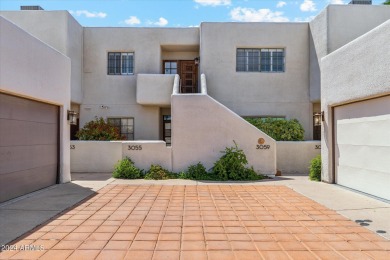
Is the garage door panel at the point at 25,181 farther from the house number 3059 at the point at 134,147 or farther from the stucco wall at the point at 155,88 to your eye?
the stucco wall at the point at 155,88

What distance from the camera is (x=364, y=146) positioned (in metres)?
7.71

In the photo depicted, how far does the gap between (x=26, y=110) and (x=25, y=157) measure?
1.18m

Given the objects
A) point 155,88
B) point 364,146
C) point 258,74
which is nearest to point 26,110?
point 155,88

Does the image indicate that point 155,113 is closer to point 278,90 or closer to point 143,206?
point 278,90

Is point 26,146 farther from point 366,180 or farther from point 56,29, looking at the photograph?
point 366,180

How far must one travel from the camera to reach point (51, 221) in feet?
18.0

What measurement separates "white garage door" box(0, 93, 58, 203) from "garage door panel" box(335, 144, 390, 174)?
333 inches

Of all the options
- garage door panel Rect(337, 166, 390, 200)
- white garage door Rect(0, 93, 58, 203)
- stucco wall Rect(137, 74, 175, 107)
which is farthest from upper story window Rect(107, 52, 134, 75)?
garage door panel Rect(337, 166, 390, 200)

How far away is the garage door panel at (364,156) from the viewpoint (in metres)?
6.99

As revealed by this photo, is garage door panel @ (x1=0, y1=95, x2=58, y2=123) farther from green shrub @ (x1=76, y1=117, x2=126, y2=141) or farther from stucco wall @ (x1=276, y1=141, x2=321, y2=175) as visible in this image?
stucco wall @ (x1=276, y1=141, x2=321, y2=175)

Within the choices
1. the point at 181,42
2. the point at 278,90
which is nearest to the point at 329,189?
the point at 278,90

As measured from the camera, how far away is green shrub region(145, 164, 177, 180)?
34.6 feet

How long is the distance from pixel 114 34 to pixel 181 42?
3322mm

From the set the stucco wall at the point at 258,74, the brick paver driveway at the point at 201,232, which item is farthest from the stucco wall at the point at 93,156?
the stucco wall at the point at 258,74
